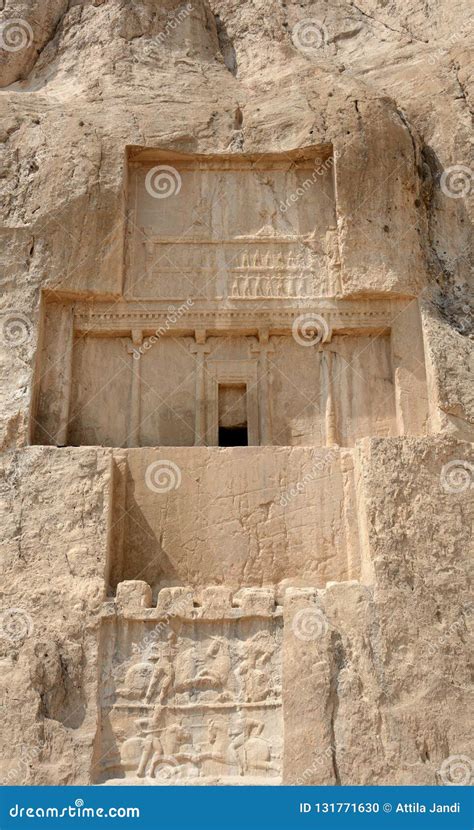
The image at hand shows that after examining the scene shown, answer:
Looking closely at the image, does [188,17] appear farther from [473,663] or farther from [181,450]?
[473,663]

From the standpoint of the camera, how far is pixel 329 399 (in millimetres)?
11172

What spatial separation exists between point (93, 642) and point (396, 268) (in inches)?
231

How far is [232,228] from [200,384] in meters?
2.18

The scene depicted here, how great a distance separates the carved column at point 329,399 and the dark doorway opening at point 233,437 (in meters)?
1.15

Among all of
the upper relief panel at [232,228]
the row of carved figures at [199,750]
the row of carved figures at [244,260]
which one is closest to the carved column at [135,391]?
the upper relief panel at [232,228]

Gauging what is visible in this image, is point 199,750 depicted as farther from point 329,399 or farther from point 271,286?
point 271,286

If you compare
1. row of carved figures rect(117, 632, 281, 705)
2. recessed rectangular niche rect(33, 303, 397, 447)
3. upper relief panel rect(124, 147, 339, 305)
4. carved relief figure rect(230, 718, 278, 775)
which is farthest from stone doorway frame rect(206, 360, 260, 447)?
carved relief figure rect(230, 718, 278, 775)

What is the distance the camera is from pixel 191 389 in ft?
37.4

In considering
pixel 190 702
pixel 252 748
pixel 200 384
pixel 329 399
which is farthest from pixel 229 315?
pixel 252 748

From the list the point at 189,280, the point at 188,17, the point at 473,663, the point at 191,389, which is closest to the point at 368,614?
the point at 473,663

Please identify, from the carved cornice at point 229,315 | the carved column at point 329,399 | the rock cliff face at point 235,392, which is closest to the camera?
the rock cliff face at point 235,392

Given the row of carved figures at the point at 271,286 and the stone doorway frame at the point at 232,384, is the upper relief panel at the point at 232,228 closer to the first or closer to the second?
the row of carved figures at the point at 271,286

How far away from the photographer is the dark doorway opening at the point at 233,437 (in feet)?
38.1

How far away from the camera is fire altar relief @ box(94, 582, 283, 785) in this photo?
8672 millimetres
